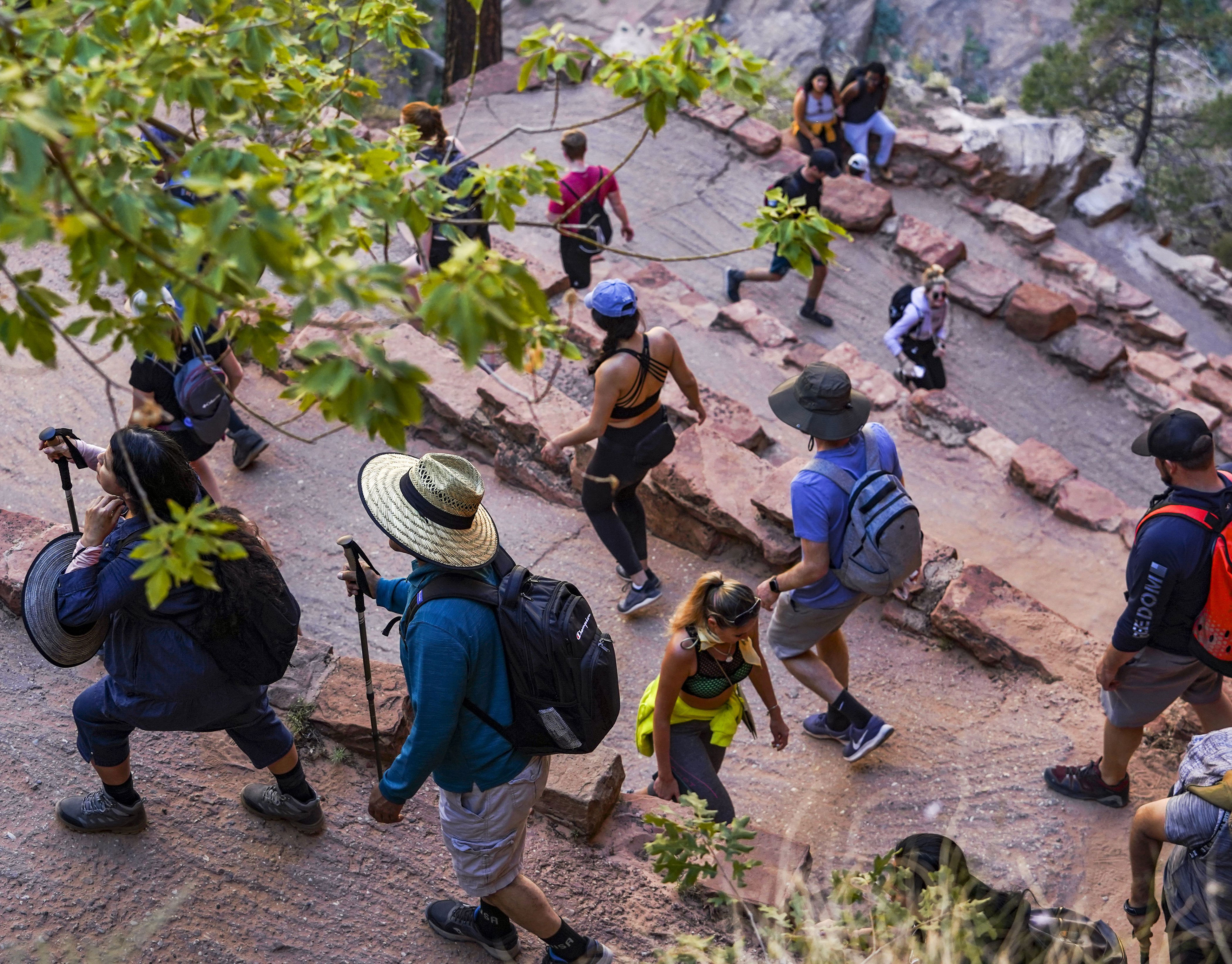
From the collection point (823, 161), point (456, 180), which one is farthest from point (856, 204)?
point (456, 180)

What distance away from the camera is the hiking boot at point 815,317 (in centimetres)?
955

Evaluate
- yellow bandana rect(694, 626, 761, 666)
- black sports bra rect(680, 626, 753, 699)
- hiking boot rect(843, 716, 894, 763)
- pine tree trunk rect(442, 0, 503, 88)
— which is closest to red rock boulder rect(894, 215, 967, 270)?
pine tree trunk rect(442, 0, 503, 88)

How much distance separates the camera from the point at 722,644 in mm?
3582

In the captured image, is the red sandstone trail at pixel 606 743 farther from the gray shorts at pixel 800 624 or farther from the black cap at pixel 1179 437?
the black cap at pixel 1179 437

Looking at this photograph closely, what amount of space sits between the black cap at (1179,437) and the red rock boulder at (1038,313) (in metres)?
6.54

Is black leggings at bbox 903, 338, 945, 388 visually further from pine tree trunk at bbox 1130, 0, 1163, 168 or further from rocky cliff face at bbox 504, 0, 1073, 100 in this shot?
rocky cliff face at bbox 504, 0, 1073, 100

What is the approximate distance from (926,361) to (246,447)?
17.7 feet

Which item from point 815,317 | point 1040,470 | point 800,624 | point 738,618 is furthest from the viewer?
point 815,317

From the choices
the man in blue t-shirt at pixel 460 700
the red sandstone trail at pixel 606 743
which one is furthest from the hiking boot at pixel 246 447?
the man in blue t-shirt at pixel 460 700

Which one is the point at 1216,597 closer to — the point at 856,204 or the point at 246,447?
the point at 246,447

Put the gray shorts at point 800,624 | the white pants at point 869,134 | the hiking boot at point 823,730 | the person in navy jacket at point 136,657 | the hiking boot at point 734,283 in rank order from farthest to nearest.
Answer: the white pants at point 869,134, the hiking boot at point 734,283, the hiking boot at point 823,730, the gray shorts at point 800,624, the person in navy jacket at point 136,657

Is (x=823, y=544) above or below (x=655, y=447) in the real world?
above

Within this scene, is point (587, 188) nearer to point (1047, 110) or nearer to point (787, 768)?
point (787, 768)

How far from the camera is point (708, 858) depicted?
155 inches
